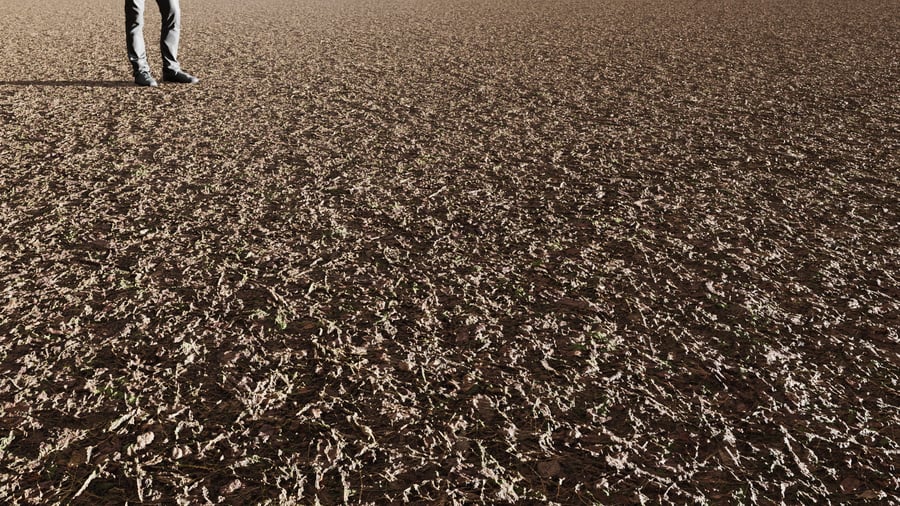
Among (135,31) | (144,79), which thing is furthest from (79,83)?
(135,31)

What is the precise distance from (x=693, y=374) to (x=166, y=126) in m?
2.36

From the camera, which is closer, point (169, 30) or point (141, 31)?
point (141, 31)

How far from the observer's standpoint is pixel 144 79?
10.9ft

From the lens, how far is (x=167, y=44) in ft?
11.0

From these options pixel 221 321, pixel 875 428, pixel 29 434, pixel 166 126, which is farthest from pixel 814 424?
pixel 166 126

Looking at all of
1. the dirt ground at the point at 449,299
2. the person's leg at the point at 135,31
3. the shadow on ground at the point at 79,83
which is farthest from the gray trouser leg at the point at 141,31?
the dirt ground at the point at 449,299

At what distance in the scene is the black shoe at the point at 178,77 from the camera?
3467 mm

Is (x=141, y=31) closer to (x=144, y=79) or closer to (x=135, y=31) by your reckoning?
(x=135, y=31)

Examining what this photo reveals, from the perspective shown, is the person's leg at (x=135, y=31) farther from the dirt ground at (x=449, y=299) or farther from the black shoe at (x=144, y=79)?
the dirt ground at (x=449, y=299)

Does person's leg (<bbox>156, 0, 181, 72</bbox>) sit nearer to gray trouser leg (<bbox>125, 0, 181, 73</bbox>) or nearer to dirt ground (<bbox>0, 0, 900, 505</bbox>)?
gray trouser leg (<bbox>125, 0, 181, 73</bbox>)

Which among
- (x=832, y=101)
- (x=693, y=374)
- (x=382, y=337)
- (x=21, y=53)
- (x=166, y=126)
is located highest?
(x=832, y=101)

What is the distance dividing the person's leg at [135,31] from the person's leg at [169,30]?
10 cm

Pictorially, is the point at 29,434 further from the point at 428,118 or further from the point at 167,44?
the point at 167,44

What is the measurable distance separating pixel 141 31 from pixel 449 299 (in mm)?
2683
